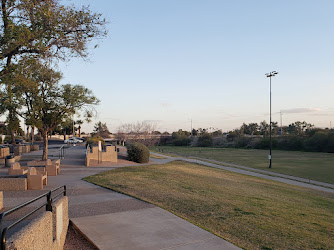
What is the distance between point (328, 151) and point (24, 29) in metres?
79.4

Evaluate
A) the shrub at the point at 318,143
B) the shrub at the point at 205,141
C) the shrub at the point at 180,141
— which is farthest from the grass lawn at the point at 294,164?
the shrub at the point at 180,141

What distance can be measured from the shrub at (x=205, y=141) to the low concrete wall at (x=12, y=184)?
100 meters

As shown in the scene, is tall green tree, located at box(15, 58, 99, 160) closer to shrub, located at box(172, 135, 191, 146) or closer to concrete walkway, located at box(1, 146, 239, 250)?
Result: concrete walkway, located at box(1, 146, 239, 250)

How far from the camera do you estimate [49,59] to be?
10414 millimetres

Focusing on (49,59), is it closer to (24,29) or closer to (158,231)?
(24,29)

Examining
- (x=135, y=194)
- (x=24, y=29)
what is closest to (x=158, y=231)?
(x=135, y=194)

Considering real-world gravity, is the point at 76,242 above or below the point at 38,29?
below

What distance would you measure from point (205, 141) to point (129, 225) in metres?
105

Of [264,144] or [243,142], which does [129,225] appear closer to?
[264,144]

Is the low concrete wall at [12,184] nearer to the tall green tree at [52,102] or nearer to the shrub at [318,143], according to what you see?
the tall green tree at [52,102]

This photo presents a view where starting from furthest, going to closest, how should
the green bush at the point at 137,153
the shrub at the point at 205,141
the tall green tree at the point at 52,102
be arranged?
the shrub at the point at 205,141
the green bush at the point at 137,153
the tall green tree at the point at 52,102

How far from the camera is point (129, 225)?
7.36m

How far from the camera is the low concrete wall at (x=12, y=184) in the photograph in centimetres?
1162

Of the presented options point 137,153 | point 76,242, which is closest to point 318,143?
point 137,153
